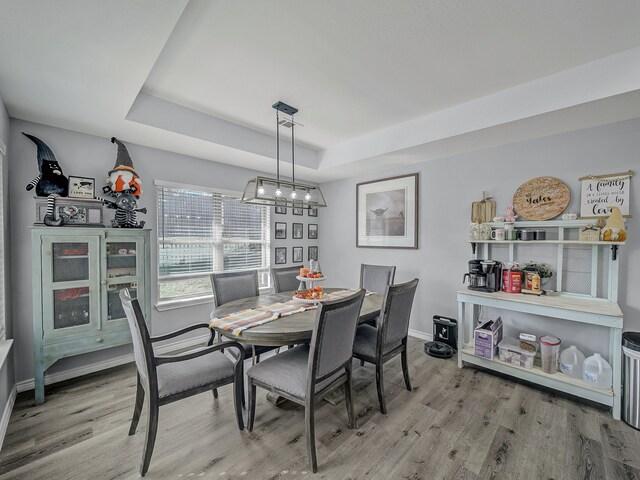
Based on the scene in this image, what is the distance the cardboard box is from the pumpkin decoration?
47.8 inches

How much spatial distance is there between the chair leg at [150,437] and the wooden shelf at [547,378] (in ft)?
9.10

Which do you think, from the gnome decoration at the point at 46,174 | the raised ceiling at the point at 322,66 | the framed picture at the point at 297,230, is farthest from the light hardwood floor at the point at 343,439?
the framed picture at the point at 297,230

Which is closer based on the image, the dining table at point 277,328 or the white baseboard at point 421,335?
the dining table at point 277,328

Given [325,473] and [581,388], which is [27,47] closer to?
[325,473]

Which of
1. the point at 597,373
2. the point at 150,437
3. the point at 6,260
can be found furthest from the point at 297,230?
the point at 597,373

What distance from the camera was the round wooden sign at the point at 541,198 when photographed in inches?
107

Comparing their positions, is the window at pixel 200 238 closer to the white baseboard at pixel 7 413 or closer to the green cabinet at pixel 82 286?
the green cabinet at pixel 82 286

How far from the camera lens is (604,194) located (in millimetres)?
2508

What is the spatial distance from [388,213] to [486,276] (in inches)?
61.7

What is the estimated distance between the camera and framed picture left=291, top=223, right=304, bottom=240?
4632mm

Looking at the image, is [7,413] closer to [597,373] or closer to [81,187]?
[81,187]

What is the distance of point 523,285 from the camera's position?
2.84m

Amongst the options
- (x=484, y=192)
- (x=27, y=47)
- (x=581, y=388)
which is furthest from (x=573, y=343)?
(x=27, y=47)

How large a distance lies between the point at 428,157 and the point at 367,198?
1.10 m
